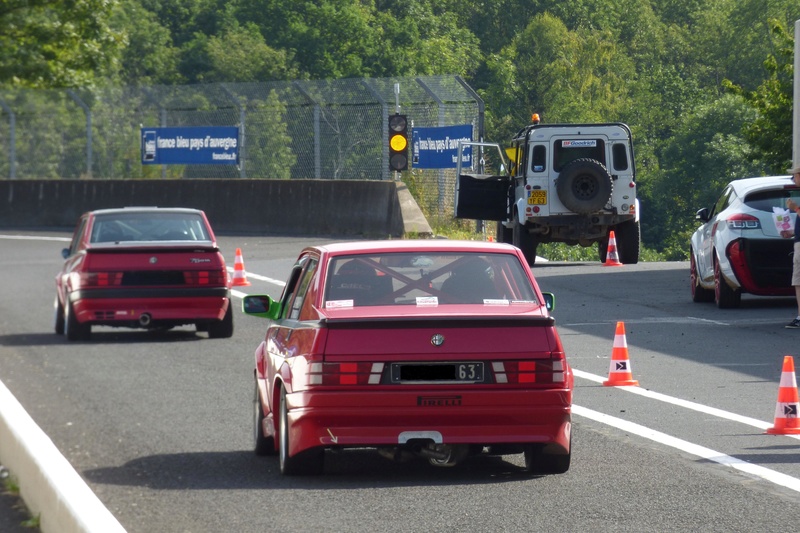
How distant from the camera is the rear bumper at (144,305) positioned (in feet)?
50.7

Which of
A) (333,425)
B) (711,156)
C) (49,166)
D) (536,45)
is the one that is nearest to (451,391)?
(333,425)

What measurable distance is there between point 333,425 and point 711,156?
7751 cm

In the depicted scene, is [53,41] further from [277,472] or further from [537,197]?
[277,472]

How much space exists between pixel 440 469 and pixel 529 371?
3.34ft

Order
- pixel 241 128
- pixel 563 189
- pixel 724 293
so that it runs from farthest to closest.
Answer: pixel 241 128
pixel 563 189
pixel 724 293

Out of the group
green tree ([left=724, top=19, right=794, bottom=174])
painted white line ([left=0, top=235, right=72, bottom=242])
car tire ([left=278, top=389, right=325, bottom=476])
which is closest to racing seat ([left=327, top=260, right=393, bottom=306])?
car tire ([left=278, top=389, right=325, bottom=476])

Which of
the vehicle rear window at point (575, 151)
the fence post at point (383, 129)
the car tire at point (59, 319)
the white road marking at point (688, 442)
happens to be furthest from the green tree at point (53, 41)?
the white road marking at point (688, 442)

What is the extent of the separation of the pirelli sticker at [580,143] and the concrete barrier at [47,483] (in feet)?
57.6

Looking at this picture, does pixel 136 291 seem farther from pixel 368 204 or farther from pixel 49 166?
pixel 49 166

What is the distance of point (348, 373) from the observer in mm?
7496

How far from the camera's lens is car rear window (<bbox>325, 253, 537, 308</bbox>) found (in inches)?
311

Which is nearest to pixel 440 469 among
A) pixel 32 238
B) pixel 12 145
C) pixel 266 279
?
pixel 266 279

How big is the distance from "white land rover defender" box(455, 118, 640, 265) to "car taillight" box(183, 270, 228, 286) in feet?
32.0

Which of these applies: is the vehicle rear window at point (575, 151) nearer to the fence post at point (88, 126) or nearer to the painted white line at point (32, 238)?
the painted white line at point (32, 238)
